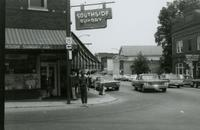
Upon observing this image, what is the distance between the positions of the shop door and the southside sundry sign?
3979 millimetres

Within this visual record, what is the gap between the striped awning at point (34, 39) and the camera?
1925 centimetres

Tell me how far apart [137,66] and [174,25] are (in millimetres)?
20581

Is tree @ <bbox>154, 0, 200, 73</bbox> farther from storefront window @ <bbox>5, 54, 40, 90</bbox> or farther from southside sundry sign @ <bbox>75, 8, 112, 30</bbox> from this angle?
storefront window @ <bbox>5, 54, 40, 90</bbox>

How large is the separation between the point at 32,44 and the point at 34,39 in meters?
0.89

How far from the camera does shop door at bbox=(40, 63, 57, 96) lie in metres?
22.6

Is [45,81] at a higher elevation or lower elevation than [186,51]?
lower

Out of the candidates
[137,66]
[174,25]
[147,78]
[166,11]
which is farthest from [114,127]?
[137,66]

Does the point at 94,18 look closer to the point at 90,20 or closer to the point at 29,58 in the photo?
the point at 90,20

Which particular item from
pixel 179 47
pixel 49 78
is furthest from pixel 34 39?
pixel 179 47

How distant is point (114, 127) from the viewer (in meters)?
10.7

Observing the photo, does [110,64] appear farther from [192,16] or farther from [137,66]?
[192,16]

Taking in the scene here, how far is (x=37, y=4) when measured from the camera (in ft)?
71.4

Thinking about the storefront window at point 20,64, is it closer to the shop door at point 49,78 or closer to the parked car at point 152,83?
the shop door at point 49,78

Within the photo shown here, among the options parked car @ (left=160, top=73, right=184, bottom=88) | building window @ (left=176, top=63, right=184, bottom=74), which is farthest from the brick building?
building window @ (left=176, top=63, right=184, bottom=74)
